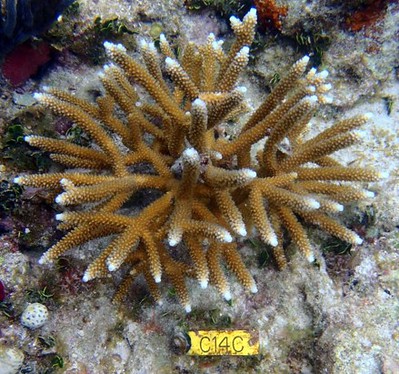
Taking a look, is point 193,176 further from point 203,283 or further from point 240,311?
point 240,311

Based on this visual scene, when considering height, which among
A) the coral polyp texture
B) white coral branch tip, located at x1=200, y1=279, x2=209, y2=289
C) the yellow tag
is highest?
the coral polyp texture

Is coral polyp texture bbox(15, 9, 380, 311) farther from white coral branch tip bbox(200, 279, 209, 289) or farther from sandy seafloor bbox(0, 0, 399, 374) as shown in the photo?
sandy seafloor bbox(0, 0, 399, 374)

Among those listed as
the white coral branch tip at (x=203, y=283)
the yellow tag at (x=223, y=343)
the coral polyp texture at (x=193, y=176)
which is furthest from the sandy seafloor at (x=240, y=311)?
the white coral branch tip at (x=203, y=283)

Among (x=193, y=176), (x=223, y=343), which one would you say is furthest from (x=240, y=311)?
(x=193, y=176)

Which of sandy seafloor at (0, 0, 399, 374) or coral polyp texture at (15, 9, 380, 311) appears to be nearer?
coral polyp texture at (15, 9, 380, 311)

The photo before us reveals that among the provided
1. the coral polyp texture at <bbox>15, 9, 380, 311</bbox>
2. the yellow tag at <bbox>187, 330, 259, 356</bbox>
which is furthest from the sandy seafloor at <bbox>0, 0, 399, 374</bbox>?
the coral polyp texture at <bbox>15, 9, 380, 311</bbox>

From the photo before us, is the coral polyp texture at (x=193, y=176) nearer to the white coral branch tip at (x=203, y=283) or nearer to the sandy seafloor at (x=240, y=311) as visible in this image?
the white coral branch tip at (x=203, y=283)
